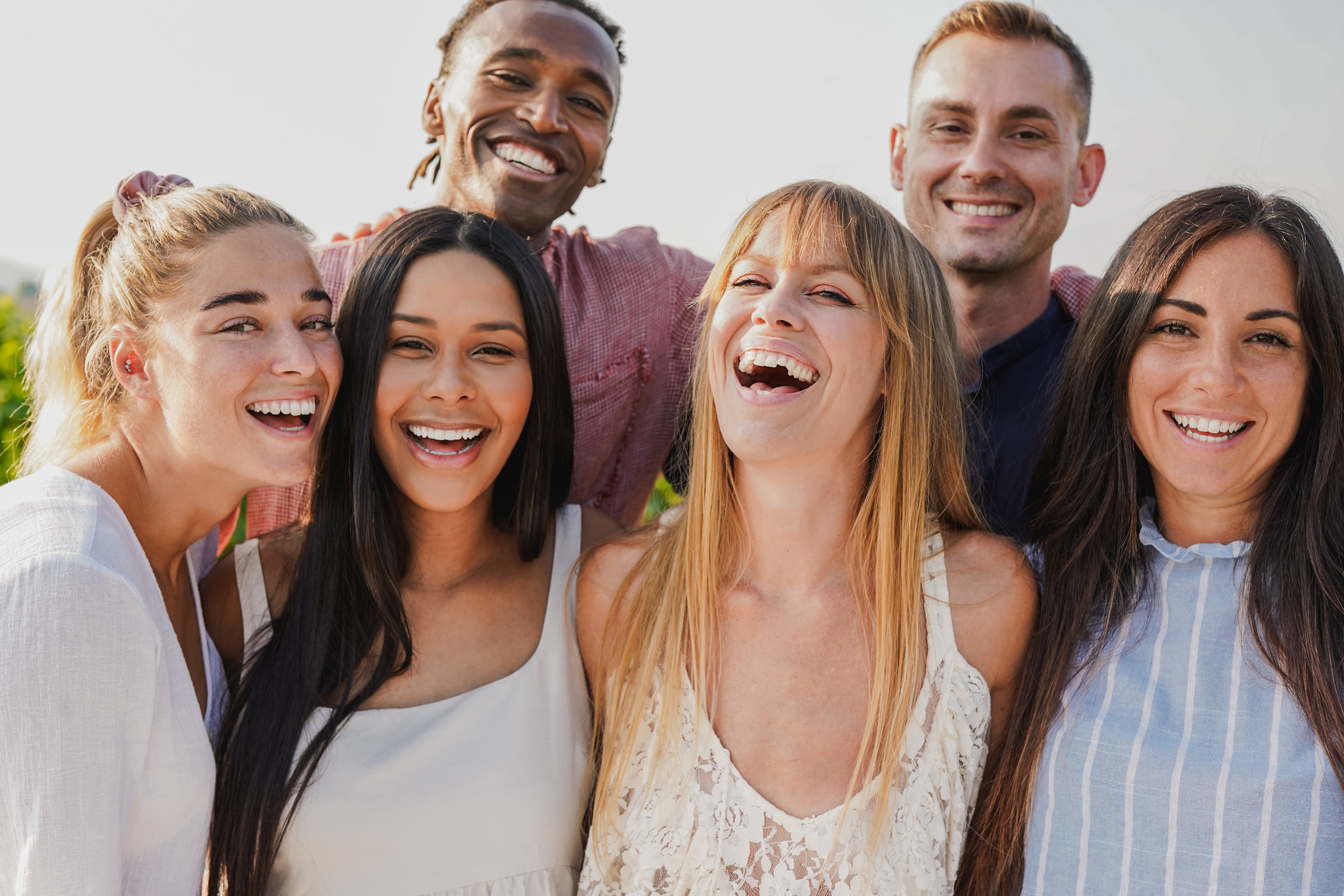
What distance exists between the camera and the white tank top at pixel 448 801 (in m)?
2.60

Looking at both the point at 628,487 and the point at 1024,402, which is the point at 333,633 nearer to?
the point at 628,487

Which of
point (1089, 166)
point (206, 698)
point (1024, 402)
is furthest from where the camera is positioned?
point (1089, 166)

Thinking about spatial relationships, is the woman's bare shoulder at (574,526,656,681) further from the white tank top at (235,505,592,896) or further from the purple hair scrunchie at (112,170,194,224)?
the purple hair scrunchie at (112,170,194,224)

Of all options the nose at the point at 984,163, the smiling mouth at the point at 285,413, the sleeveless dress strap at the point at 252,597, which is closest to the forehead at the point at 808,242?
the smiling mouth at the point at 285,413

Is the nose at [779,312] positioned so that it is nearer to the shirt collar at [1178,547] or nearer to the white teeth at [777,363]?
the white teeth at [777,363]

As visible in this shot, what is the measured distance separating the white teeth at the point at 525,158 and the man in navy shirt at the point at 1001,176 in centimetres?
149

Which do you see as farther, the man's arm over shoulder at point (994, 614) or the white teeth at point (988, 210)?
the white teeth at point (988, 210)

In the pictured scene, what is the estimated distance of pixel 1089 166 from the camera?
4.39 metres

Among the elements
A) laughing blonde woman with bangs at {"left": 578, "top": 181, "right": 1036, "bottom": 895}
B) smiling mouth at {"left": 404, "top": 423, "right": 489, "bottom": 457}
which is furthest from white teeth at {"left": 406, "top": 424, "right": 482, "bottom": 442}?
laughing blonde woman with bangs at {"left": 578, "top": 181, "right": 1036, "bottom": 895}

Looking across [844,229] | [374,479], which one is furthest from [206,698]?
[844,229]

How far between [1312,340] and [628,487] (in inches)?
92.7

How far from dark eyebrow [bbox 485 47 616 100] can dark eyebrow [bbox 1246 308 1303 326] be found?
8.47ft

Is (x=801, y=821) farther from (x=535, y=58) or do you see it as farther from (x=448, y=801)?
(x=535, y=58)

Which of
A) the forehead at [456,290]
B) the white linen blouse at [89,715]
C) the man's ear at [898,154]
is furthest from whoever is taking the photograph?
the man's ear at [898,154]
